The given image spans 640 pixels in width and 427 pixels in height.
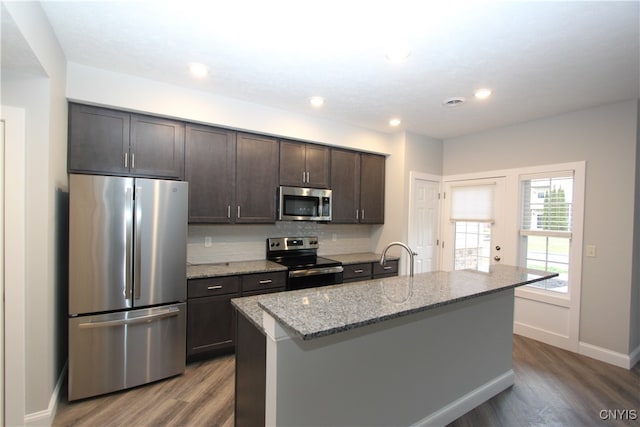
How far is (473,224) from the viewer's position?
13.4 feet

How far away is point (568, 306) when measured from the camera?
319cm

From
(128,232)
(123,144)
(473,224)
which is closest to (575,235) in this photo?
(473,224)

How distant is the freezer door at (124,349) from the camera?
2.16m

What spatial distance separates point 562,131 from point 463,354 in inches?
111

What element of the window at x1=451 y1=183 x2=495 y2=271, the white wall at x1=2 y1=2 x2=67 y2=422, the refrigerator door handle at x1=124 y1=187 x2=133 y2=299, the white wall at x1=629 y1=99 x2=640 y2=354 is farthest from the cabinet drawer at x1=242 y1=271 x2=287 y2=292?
the white wall at x1=629 y1=99 x2=640 y2=354

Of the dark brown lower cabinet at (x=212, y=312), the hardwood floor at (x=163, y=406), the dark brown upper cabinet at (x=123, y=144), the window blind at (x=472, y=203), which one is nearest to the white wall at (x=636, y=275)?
the window blind at (x=472, y=203)

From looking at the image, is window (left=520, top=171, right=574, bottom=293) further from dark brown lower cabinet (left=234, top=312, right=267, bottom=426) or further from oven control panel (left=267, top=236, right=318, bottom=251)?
dark brown lower cabinet (left=234, top=312, right=267, bottom=426)

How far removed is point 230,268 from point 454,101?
284 centimetres

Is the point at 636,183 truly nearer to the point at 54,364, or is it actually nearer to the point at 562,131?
the point at 562,131

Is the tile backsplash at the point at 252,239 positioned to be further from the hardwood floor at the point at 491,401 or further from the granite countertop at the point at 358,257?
the hardwood floor at the point at 491,401

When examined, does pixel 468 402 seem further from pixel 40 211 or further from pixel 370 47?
pixel 40 211

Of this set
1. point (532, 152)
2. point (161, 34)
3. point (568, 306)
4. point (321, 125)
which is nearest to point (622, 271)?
point (568, 306)

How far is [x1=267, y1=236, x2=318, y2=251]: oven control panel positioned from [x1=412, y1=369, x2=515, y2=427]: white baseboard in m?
2.31

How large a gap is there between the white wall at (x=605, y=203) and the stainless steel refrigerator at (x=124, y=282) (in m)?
4.04
